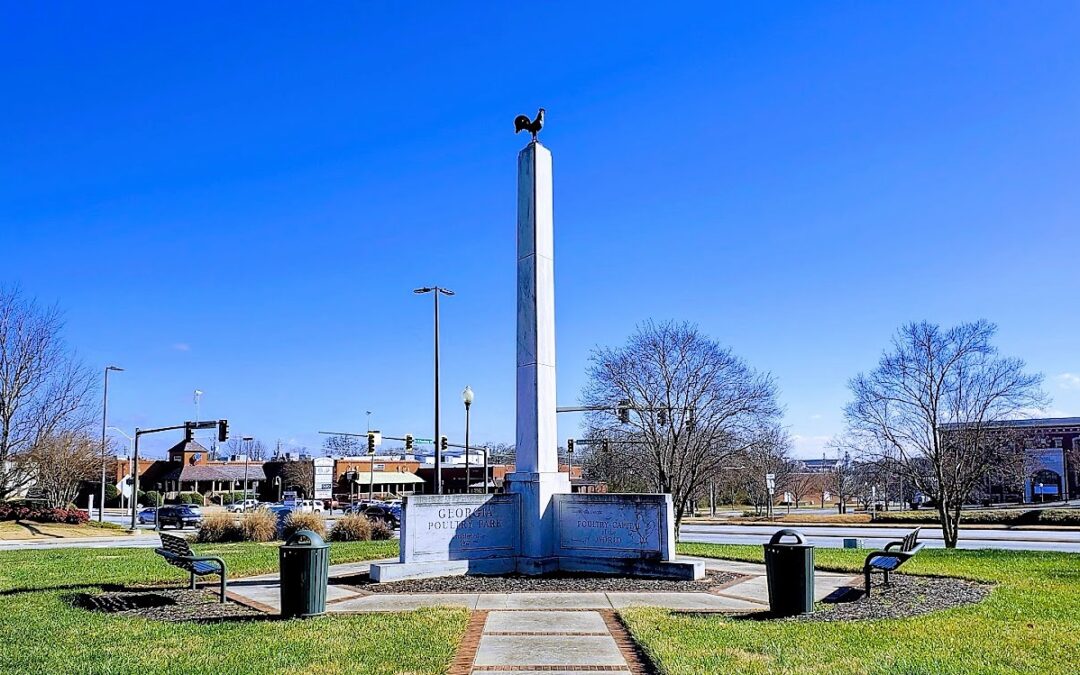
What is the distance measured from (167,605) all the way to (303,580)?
7.72ft

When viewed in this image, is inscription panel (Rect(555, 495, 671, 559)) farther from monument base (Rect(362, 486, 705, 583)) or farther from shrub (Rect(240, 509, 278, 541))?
shrub (Rect(240, 509, 278, 541))

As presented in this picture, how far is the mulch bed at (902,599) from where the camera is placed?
31.1 feet

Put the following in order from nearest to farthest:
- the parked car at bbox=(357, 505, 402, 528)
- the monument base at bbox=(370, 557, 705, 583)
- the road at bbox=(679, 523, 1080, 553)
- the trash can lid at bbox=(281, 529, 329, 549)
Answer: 1. the trash can lid at bbox=(281, 529, 329, 549)
2. the monument base at bbox=(370, 557, 705, 583)
3. the road at bbox=(679, 523, 1080, 553)
4. the parked car at bbox=(357, 505, 402, 528)

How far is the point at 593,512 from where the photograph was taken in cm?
1395

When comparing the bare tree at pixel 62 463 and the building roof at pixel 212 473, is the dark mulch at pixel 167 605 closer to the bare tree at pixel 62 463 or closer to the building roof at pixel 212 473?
the bare tree at pixel 62 463

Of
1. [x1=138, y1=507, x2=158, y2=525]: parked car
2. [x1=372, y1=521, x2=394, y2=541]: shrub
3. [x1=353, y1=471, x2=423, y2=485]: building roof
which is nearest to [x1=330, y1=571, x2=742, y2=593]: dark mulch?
[x1=372, y1=521, x2=394, y2=541]: shrub

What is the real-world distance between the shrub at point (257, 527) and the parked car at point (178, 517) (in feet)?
69.2

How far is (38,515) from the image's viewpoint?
134ft

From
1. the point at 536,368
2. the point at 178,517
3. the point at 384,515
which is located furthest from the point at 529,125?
the point at 178,517

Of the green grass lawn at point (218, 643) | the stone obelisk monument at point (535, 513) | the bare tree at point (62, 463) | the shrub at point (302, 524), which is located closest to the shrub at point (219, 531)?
the shrub at point (302, 524)

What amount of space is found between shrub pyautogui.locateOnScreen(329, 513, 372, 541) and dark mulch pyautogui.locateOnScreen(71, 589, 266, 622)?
12995 mm

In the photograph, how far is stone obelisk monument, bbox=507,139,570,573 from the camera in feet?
46.5

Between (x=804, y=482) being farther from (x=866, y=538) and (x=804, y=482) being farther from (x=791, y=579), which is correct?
(x=791, y=579)

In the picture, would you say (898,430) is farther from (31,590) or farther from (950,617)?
(31,590)
